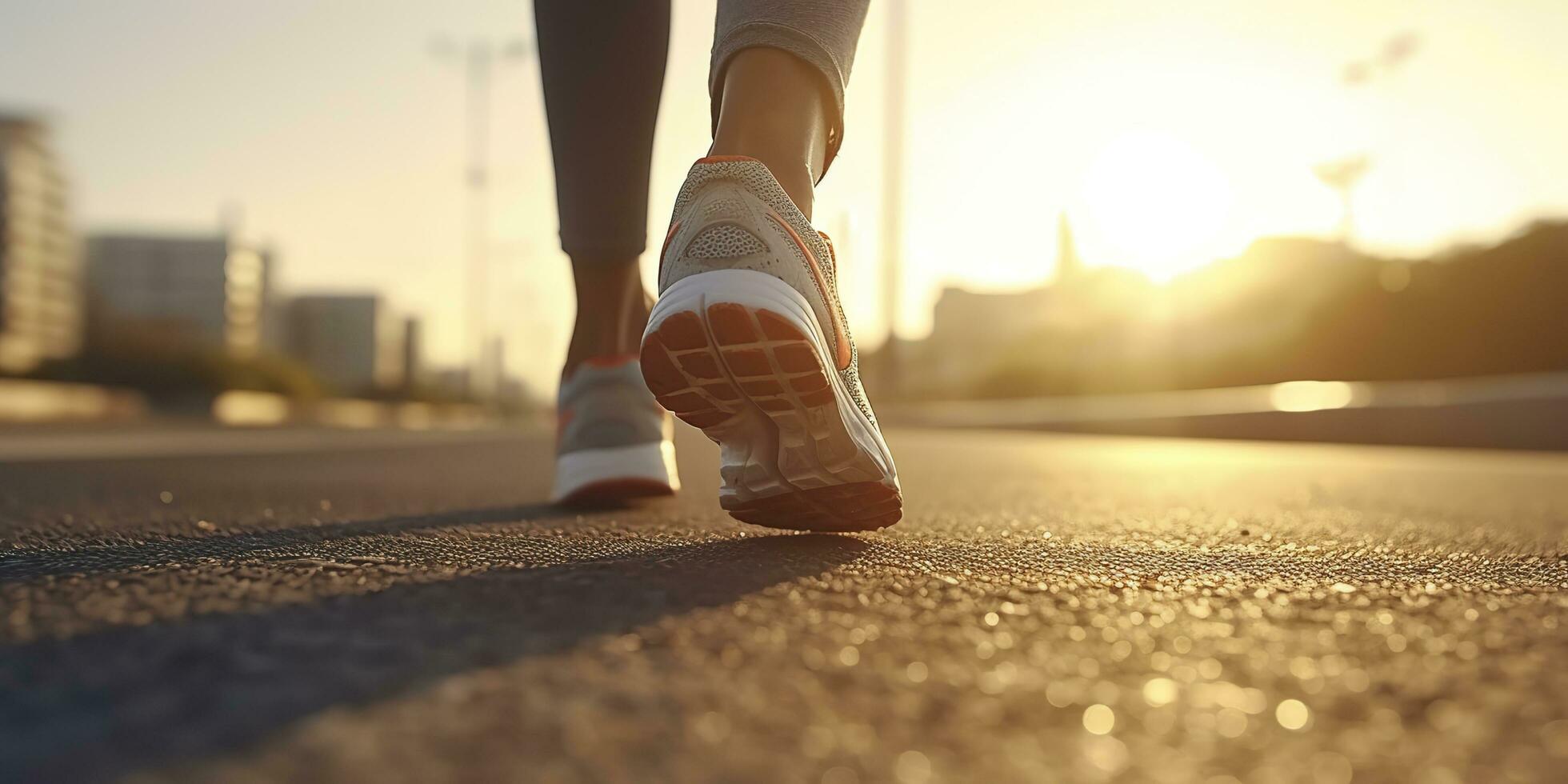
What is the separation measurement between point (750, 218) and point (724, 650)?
574mm

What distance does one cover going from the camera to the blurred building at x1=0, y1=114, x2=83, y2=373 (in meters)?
52.3

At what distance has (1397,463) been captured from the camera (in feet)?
14.2

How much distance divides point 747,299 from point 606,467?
618mm

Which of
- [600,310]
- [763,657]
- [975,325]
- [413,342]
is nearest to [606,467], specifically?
[600,310]

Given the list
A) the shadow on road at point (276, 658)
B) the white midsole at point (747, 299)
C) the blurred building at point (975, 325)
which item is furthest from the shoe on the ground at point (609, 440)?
the blurred building at point (975, 325)

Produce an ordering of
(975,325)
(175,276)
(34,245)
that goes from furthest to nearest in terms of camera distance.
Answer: (175,276), (34,245), (975,325)

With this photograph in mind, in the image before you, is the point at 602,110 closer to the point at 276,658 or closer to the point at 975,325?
the point at 276,658

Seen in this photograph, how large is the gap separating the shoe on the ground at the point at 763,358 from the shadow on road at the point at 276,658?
0.81 feet

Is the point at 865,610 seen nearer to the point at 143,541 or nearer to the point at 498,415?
the point at 143,541

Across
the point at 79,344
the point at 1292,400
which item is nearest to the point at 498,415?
the point at 79,344

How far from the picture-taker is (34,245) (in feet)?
188

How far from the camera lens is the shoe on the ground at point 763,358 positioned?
99 cm

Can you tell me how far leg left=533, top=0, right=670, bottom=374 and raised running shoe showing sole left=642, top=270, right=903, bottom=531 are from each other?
1.70 feet

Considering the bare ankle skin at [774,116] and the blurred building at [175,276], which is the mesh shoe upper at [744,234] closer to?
the bare ankle skin at [774,116]
